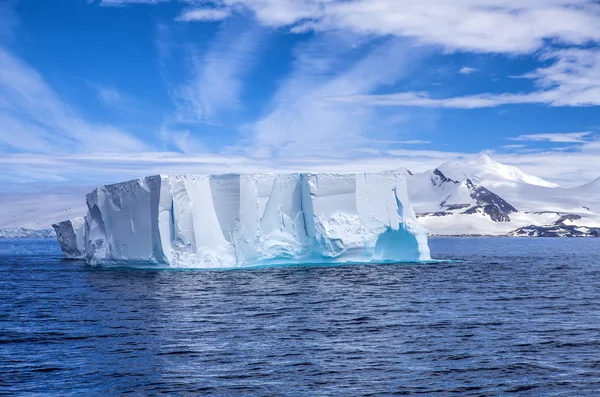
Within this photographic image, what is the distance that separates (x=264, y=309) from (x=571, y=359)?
843cm

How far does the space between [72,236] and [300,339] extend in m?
35.3

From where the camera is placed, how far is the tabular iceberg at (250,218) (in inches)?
1136

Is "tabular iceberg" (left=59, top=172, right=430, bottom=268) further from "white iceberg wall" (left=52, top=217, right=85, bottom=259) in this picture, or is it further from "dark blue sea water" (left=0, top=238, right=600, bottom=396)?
"white iceberg wall" (left=52, top=217, right=85, bottom=259)

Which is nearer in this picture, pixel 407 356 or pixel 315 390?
pixel 315 390

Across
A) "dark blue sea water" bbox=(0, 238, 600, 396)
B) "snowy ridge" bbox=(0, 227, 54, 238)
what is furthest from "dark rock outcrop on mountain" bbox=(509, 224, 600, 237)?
"dark blue sea water" bbox=(0, 238, 600, 396)

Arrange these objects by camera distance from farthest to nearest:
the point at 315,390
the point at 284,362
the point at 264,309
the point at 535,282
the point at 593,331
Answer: the point at 535,282 → the point at 264,309 → the point at 593,331 → the point at 284,362 → the point at 315,390

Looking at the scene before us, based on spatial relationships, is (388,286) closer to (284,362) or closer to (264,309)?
(264,309)

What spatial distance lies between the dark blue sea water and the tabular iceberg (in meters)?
4.46

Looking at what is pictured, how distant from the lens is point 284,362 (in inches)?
462

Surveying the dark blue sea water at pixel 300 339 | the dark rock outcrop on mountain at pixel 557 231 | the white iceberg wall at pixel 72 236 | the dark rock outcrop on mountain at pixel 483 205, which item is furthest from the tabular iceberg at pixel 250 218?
the dark rock outcrop on mountain at pixel 483 205

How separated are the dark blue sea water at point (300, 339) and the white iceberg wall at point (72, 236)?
20775mm

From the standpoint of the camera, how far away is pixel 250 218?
30078 mm

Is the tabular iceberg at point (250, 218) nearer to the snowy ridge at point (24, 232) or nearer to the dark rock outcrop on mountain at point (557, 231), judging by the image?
the snowy ridge at point (24, 232)

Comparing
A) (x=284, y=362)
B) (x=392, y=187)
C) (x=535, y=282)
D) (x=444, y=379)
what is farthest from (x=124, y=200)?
(x=444, y=379)
